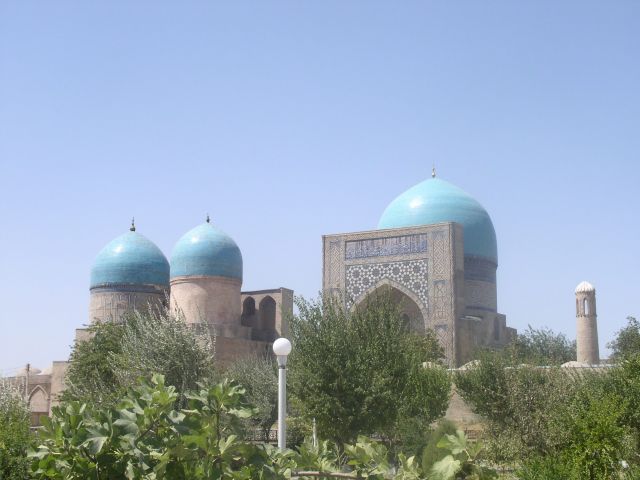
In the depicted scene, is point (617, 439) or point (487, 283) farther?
point (487, 283)

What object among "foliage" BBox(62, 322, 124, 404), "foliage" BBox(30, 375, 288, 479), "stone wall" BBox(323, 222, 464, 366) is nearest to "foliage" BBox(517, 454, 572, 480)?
"foliage" BBox(30, 375, 288, 479)

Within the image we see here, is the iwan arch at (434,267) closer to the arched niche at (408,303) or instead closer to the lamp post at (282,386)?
the arched niche at (408,303)

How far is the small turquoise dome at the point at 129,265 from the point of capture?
3416 cm

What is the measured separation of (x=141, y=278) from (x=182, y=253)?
2373 millimetres

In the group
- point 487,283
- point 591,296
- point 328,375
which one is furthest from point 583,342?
point 328,375

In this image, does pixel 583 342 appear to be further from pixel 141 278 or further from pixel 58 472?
pixel 58 472

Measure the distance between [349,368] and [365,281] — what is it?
16.3 metres

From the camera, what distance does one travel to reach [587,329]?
29234 mm

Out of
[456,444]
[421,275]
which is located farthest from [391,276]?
[456,444]

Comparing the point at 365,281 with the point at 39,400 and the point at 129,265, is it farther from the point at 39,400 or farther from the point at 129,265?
the point at 39,400

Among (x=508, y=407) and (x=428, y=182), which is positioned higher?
(x=428, y=182)

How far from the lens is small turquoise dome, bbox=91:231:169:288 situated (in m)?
34.2

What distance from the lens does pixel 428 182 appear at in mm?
34875

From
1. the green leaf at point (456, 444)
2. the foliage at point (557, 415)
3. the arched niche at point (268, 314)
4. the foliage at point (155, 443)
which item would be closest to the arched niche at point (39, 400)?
the arched niche at point (268, 314)
